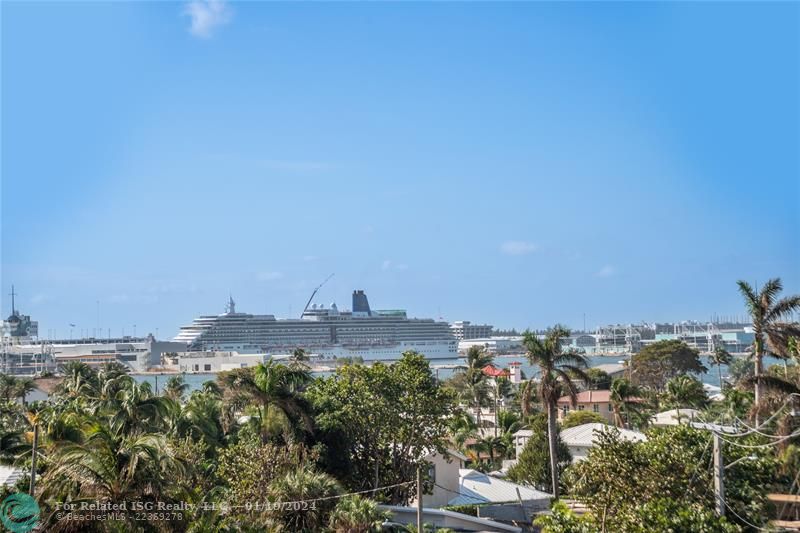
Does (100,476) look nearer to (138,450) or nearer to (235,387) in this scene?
(138,450)

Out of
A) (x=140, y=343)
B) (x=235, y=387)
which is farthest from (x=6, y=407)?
(x=140, y=343)

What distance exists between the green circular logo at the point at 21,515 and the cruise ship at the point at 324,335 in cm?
14253

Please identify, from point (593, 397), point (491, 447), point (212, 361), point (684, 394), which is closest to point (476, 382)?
point (593, 397)

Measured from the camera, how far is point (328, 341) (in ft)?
524

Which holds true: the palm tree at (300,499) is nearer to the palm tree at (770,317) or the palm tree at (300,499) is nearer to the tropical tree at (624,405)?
the palm tree at (770,317)

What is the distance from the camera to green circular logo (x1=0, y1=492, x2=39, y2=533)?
12.6 metres

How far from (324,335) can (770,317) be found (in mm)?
139871

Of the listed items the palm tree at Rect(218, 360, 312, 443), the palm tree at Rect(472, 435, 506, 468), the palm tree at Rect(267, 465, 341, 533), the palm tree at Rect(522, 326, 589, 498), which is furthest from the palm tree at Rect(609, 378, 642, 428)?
the palm tree at Rect(267, 465, 341, 533)

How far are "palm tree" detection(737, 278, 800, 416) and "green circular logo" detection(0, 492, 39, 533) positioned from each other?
1802 centimetres

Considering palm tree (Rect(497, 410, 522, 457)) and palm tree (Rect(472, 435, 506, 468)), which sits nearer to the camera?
palm tree (Rect(472, 435, 506, 468))

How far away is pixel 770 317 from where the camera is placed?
2298 cm

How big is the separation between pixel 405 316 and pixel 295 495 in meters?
150

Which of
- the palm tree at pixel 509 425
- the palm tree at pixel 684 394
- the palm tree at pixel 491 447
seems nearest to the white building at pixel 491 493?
the palm tree at pixel 491 447

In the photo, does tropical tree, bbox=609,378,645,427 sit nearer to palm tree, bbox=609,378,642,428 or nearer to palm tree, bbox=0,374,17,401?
palm tree, bbox=609,378,642,428
